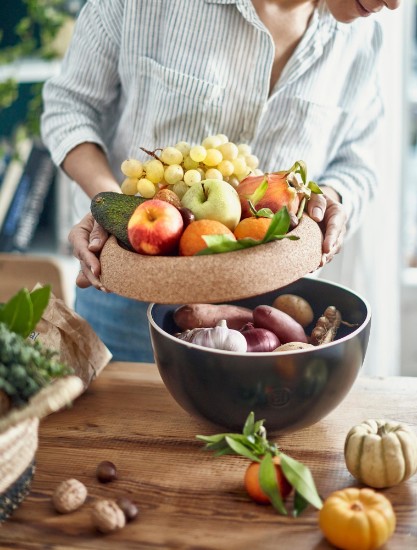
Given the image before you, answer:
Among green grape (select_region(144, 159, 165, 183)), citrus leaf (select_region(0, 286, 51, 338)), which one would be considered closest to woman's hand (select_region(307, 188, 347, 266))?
green grape (select_region(144, 159, 165, 183))

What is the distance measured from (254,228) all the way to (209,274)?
109 mm

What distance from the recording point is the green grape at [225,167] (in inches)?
46.3

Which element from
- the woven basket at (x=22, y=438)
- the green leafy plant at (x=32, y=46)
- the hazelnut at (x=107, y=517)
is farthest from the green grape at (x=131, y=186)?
the green leafy plant at (x=32, y=46)

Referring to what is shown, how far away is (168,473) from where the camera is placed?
1.01 m

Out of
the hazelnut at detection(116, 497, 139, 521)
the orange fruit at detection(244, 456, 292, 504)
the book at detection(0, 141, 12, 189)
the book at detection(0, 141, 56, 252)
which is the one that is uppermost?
the orange fruit at detection(244, 456, 292, 504)

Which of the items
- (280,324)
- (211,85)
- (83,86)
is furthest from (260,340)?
(83,86)

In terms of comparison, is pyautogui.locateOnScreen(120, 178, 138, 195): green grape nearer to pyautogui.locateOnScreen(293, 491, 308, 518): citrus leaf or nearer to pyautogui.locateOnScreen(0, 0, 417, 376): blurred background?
pyautogui.locateOnScreen(293, 491, 308, 518): citrus leaf

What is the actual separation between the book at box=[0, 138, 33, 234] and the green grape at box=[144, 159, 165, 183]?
150 centimetres

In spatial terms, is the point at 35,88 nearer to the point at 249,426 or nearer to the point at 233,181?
the point at 233,181

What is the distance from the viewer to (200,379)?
3.35 ft

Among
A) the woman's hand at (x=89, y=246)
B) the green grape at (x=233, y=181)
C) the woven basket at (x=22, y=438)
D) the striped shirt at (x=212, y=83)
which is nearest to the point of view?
the woven basket at (x=22, y=438)

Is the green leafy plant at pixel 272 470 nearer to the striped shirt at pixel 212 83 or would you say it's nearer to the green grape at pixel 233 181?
the green grape at pixel 233 181

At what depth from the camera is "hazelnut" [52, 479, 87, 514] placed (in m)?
0.91

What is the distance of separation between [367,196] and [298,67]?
0.33 metres
